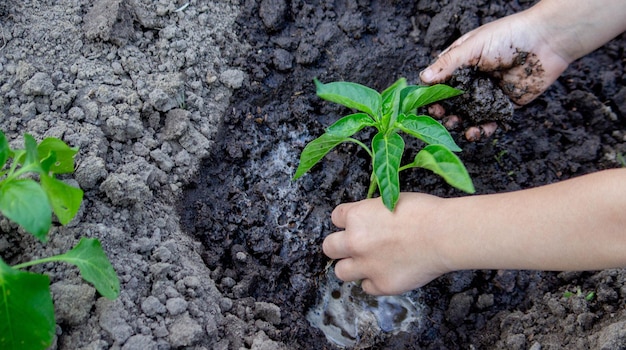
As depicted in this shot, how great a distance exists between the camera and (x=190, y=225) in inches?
78.3

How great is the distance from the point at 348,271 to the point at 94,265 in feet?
2.68

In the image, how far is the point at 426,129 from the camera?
1668 mm

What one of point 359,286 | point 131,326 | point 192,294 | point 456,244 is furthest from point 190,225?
point 456,244

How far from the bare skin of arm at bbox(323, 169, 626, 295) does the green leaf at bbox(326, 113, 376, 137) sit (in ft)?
0.94

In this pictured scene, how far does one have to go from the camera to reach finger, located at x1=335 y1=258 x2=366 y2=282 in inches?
74.8

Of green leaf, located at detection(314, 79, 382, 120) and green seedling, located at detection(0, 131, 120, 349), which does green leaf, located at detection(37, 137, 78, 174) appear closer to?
green seedling, located at detection(0, 131, 120, 349)

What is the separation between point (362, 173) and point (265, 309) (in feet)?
2.08

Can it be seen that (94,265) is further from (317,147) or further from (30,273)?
(317,147)

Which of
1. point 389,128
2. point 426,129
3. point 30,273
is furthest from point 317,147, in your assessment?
point 30,273

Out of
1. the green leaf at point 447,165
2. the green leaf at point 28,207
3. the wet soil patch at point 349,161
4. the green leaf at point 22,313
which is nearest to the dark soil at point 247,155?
the wet soil patch at point 349,161

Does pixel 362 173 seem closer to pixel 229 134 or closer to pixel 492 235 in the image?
pixel 229 134

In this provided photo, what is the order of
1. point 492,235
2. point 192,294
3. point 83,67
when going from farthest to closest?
1. point 83,67
2. point 192,294
3. point 492,235

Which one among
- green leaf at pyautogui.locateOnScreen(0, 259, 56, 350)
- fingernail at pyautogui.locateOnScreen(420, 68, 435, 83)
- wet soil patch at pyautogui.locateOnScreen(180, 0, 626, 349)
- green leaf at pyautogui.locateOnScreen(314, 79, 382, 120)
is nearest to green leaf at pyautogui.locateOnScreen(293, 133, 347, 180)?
green leaf at pyautogui.locateOnScreen(314, 79, 382, 120)

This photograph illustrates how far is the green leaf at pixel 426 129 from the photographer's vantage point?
5.40 feet
